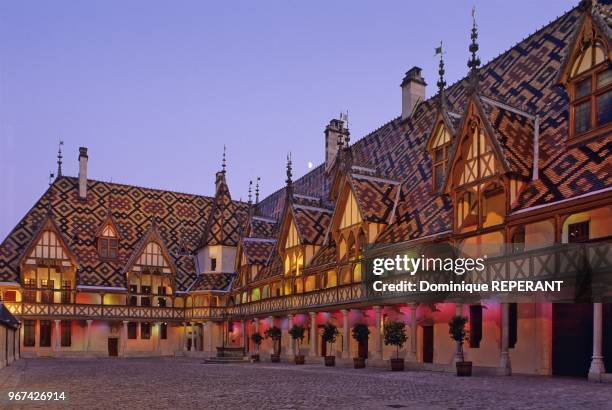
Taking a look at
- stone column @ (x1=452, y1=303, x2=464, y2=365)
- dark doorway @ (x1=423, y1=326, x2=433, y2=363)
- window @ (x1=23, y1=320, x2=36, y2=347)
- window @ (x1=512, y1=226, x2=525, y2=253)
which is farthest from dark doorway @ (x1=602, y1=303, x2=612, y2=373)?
window @ (x1=23, y1=320, x2=36, y2=347)

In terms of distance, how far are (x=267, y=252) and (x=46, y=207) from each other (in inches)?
727

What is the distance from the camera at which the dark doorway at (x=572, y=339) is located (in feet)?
59.8

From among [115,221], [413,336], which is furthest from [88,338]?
[413,336]

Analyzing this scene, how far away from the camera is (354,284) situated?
94.0ft

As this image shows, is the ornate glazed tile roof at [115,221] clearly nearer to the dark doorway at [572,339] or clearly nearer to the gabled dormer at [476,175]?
the gabled dormer at [476,175]

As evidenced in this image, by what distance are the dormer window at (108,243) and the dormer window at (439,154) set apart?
30.5 m

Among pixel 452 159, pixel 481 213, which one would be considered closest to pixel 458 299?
pixel 481 213

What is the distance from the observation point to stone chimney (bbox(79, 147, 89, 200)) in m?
51.5

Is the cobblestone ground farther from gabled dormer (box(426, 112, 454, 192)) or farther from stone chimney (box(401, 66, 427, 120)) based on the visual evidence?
stone chimney (box(401, 66, 427, 120))

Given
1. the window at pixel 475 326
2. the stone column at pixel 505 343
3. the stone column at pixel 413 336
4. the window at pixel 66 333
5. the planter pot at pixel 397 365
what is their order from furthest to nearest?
the window at pixel 66 333 < the stone column at pixel 413 336 < the planter pot at pixel 397 365 < the window at pixel 475 326 < the stone column at pixel 505 343

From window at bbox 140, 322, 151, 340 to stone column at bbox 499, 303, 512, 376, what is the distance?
34.8 metres

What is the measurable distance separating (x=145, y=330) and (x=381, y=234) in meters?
27.1

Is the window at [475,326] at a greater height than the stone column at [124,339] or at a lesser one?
greater

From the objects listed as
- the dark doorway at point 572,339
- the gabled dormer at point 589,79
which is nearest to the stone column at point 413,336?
the dark doorway at point 572,339
